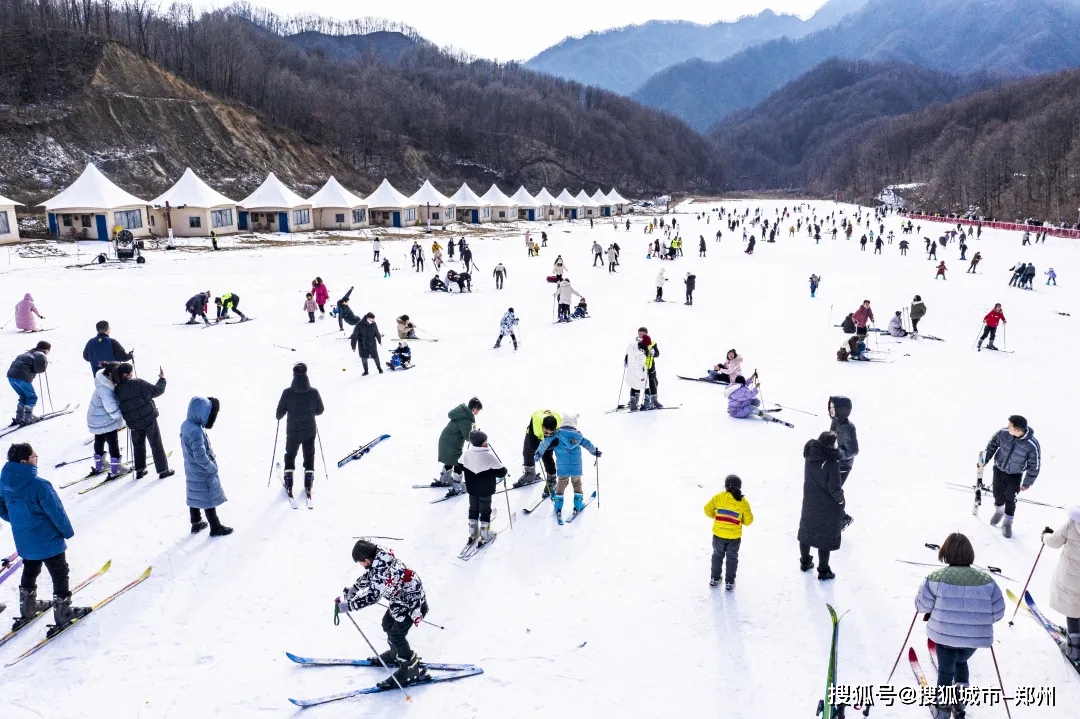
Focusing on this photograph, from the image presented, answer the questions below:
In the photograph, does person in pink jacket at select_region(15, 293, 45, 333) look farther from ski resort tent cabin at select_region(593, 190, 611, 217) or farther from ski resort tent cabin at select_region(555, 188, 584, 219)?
ski resort tent cabin at select_region(593, 190, 611, 217)

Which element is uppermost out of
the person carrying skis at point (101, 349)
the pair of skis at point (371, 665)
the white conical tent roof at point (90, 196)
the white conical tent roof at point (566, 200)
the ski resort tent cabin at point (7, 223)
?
the white conical tent roof at point (566, 200)

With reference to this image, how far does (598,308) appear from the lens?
66.9 feet

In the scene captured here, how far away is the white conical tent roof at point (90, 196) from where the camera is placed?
3275cm

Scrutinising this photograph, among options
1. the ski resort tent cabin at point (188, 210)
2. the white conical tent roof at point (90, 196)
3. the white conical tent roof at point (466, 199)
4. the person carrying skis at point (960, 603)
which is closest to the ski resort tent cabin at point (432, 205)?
the white conical tent roof at point (466, 199)

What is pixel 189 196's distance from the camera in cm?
3666

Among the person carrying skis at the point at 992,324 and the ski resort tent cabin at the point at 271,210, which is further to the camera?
the ski resort tent cabin at the point at 271,210

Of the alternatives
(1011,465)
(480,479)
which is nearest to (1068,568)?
(1011,465)

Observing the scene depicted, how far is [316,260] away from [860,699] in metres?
29.4

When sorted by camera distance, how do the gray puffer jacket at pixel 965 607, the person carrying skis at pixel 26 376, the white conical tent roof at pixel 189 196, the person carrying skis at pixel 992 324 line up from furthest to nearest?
the white conical tent roof at pixel 189 196, the person carrying skis at pixel 992 324, the person carrying skis at pixel 26 376, the gray puffer jacket at pixel 965 607

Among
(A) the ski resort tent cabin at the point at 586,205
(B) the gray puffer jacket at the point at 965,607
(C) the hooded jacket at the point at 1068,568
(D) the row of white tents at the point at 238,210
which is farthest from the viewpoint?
(A) the ski resort tent cabin at the point at 586,205

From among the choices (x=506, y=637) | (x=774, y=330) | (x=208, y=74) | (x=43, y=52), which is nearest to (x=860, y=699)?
(x=506, y=637)

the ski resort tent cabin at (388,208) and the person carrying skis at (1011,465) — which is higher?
the ski resort tent cabin at (388,208)

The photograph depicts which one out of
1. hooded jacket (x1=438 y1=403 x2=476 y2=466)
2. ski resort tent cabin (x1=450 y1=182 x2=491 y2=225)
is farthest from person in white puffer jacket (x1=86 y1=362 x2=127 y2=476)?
ski resort tent cabin (x1=450 y1=182 x2=491 y2=225)

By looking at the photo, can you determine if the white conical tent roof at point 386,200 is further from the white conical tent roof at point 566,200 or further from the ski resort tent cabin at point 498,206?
the white conical tent roof at point 566,200
